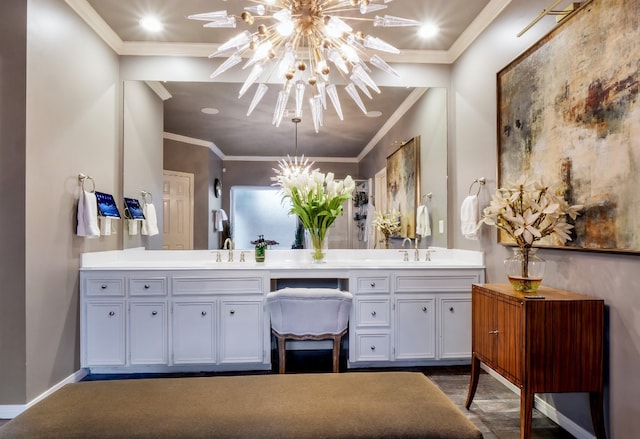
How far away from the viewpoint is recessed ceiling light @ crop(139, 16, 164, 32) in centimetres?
291

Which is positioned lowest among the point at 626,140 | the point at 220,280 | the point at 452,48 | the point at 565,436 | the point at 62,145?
the point at 565,436

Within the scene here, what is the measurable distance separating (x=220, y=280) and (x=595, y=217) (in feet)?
7.91

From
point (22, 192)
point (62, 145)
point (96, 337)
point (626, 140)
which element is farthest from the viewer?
point (96, 337)

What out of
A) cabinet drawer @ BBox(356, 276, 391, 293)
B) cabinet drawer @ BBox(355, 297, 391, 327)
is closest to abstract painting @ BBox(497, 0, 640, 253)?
cabinet drawer @ BBox(356, 276, 391, 293)

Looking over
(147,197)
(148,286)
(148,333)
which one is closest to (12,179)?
(148,286)

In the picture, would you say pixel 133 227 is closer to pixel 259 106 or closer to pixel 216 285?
pixel 216 285

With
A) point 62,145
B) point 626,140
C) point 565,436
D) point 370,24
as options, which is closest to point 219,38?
point 370,24

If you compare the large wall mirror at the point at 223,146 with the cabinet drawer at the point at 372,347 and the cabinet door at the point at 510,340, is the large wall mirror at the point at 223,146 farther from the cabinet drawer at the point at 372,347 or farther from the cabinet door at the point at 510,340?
the cabinet door at the point at 510,340

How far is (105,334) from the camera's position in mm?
2836

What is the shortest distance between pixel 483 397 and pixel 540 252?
3.51ft

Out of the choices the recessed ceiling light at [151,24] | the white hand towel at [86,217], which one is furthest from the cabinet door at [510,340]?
the recessed ceiling light at [151,24]

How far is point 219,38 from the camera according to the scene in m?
3.20

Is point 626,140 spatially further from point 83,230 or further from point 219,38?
point 83,230

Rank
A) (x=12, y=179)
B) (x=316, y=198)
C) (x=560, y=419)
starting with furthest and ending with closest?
1. (x=316, y=198)
2. (x=12, y=179)
3. (x=560, y=419)
